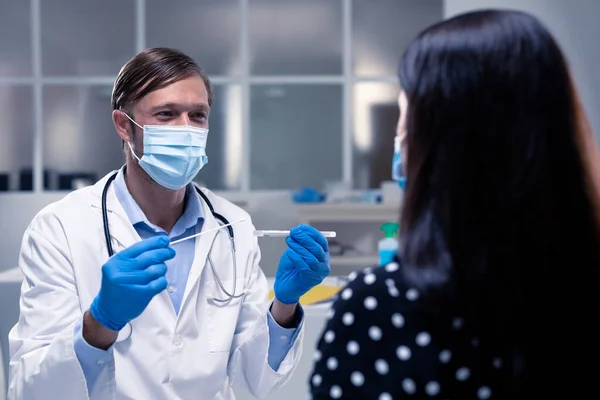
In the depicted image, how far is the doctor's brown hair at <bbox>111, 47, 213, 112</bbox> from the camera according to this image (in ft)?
4.39

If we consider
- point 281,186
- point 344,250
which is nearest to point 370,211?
point 344,250

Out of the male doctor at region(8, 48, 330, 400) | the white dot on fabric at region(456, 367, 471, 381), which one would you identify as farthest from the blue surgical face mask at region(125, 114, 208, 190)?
the white dot on fabric at region(456, 367, 471, 381)

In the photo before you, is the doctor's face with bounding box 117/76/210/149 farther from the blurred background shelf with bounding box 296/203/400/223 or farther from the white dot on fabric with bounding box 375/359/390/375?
the blurred background shelf with bounding box 296/203/400/223

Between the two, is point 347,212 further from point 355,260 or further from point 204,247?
point 204,247

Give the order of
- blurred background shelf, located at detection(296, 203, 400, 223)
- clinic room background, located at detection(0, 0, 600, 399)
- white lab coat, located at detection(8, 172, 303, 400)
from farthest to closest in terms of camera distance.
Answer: clinic room background, located at detection(0, 0, 600, 399) < blurred background shelf, located at detection(296, 203, 400, 223) < white lab coat, located at detection(8, 172, 303, 400)

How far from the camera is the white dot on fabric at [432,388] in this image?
2.03 feet

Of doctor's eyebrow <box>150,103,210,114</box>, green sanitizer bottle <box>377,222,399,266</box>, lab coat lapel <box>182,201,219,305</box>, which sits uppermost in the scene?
doctor's eyebrow <box>150,103,210,114</box>

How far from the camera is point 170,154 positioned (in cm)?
138

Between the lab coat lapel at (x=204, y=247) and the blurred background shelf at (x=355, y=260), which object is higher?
the lab coat lapel at (x=204, y=247)

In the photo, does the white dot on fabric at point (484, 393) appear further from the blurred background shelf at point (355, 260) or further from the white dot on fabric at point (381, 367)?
the blurred background shelf at point (355, 260)

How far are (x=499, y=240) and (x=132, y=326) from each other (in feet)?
2.81

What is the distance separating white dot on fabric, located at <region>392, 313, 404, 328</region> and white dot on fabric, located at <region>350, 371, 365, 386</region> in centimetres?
6

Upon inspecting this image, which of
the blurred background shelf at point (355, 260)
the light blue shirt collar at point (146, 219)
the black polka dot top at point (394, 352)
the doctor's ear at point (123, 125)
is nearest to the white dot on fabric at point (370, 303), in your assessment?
the black polka dot top at point (394, 352)

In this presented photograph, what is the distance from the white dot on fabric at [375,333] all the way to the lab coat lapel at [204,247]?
28.1 inches
